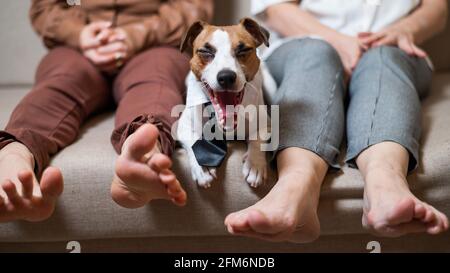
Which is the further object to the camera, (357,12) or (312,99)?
(357,12)

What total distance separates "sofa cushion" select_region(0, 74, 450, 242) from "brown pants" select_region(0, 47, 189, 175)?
54 mm

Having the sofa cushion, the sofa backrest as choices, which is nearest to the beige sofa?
the sofa cushion

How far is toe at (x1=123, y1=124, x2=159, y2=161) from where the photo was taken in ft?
2.73

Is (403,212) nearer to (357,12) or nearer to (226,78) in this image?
(226,78)

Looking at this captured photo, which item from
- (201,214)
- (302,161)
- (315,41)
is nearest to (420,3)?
(315,41)

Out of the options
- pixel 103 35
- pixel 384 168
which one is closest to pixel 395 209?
→ pixel 384 168

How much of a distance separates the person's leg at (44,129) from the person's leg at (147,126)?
0.30 ft

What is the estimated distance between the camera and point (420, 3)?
4.45 ft

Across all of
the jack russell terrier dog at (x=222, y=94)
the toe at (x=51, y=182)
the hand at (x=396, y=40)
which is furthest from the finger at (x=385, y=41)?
the toe at (x=51, y=182)

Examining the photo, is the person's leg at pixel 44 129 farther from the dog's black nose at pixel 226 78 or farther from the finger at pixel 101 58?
the dog's black nose at pixel 226 78

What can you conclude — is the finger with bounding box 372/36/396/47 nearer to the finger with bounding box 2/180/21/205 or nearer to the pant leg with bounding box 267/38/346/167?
the pant leg with bounding box 267/38/346/167

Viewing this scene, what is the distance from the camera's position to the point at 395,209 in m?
0.78

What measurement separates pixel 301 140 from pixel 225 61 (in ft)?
0.65

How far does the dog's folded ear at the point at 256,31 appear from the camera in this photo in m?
0.99
